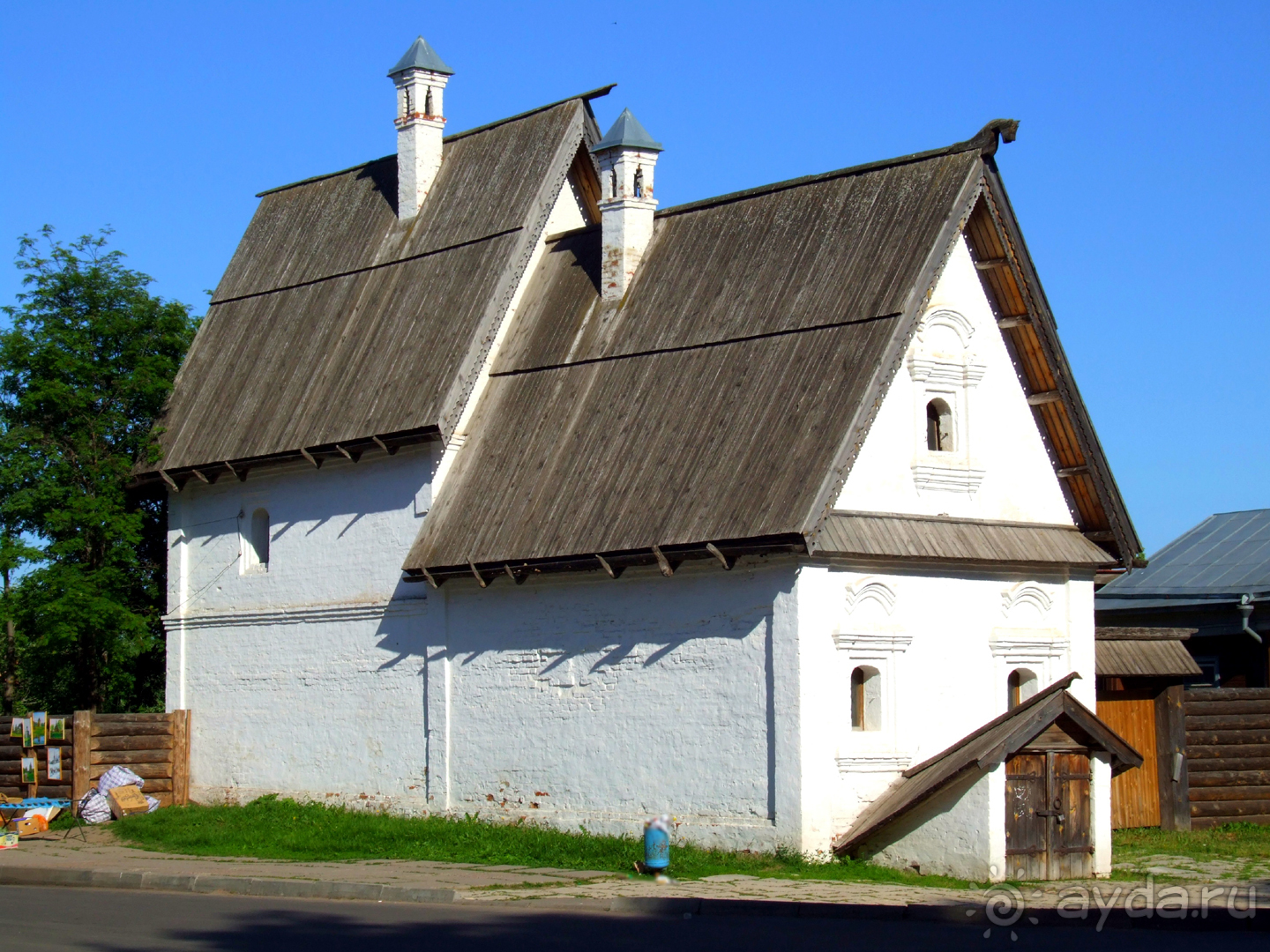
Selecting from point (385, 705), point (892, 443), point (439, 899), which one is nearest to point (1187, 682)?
point (892, 443)

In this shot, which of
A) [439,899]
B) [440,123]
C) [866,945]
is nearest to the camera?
[866,945]

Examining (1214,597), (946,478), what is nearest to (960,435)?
(946,478)

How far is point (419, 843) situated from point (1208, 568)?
55.8 ft

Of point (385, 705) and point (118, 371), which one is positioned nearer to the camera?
point (385, 705)

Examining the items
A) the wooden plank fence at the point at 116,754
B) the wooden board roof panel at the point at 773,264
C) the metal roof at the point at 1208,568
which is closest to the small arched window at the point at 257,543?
the wooden plank fence at the point at 116,754

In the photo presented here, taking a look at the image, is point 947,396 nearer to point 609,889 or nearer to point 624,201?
point 624,201

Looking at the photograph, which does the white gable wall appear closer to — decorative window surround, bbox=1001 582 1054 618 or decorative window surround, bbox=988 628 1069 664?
decorative window surround, bbox=1001 582 1054 618

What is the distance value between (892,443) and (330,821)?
8883mm

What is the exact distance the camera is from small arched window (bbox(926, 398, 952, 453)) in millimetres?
20344

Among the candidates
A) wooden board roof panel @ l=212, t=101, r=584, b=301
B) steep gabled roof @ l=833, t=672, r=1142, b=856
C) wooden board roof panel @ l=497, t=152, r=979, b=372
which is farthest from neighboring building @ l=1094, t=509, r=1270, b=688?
wooden board roof panel @ l=212, t=101, r=584, b=301

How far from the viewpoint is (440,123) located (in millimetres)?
25938

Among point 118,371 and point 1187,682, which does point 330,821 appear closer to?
point 118,371

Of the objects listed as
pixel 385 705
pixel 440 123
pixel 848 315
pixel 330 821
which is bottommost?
pixel 330 821

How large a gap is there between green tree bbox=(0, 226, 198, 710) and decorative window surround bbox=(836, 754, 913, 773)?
500 inches
